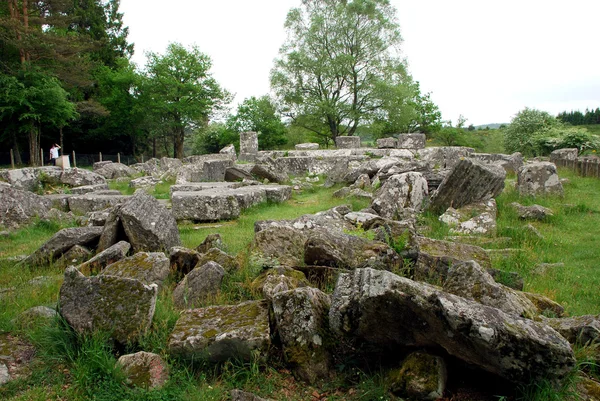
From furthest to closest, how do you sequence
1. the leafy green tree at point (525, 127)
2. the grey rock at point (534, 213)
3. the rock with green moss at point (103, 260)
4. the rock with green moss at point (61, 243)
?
the leafy green tree at point (525, 127) < the grey rock at point (534, 213) < the rock with green moss at point (61, 243) < the rock with green moss at point (103, 260)

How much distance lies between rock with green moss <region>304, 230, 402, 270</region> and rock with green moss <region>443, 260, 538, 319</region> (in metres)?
0.96

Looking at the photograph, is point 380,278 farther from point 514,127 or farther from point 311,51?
point 311,51

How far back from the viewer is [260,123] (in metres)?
43.6

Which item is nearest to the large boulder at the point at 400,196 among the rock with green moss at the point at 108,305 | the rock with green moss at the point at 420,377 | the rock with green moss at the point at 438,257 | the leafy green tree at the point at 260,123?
the rock with green moss at the point at 438,257

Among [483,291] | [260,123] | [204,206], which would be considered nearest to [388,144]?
[204,206]

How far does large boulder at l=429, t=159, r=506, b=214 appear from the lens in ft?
30.3

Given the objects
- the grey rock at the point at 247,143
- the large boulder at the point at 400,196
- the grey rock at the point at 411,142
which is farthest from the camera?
the grey rock at the point at 247,143

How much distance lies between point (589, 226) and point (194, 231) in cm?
783

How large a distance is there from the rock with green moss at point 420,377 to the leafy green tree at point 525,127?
1184 inches

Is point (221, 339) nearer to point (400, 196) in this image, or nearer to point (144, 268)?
point (144, 268)

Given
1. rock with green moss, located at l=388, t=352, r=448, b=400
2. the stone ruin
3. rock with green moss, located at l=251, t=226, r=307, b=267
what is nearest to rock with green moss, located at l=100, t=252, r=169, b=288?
the stone ruin

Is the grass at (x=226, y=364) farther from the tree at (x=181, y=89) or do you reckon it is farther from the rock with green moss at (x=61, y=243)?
Result: the tree at (x=181, y=89)

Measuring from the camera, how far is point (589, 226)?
28.4ft

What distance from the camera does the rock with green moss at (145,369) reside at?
3256 mm
